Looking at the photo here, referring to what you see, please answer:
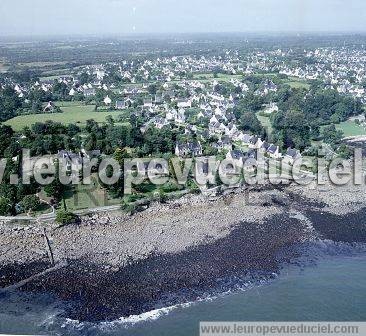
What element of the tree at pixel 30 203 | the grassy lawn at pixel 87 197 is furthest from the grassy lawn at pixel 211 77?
the tree at pixel 30 203

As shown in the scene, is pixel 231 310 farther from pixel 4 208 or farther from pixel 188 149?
pixel 188 149

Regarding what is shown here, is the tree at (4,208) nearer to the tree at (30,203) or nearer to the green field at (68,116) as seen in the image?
the tree at (30,203)

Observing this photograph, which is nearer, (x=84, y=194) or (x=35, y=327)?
(x=35, y=327)

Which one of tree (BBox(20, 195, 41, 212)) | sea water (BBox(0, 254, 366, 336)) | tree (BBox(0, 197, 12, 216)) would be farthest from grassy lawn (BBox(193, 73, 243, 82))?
sea water (BBox(0, 254, 366, 336))

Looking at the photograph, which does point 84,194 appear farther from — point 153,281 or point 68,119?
point 68,119

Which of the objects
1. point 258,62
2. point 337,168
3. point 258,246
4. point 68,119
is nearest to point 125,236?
point 258,246

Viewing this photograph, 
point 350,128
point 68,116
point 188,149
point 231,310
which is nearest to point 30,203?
point 231,310
